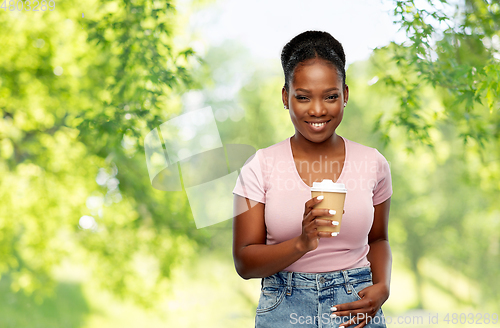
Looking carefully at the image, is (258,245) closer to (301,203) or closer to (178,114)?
(301,203)

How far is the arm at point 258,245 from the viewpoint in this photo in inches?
44.1

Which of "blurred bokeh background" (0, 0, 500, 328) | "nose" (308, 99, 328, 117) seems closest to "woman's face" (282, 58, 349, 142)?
"nose" (308, 99, 328, 117)

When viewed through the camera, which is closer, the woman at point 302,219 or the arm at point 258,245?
the arm at point 258,245

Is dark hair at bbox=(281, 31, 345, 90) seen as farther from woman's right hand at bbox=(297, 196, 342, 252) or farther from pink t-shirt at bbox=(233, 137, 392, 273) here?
woman's right hand at bbox=(297, 196, 342, 252)

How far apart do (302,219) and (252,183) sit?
0.62ft

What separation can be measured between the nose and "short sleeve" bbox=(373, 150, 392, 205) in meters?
0.28

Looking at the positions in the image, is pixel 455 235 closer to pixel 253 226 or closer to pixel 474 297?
pixel 474 297

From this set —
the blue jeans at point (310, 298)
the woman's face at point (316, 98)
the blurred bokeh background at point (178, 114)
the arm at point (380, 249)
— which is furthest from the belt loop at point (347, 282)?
the blurred bokeh background at point (178, 114)

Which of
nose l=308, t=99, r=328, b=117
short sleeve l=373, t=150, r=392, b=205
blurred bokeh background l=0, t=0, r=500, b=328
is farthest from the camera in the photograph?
blurred bokeh background l=0, t=0, r=500, b=328

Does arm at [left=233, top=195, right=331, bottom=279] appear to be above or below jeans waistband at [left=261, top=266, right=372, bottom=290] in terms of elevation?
above

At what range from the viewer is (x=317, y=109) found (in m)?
1.28

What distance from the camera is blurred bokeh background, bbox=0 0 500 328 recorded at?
11.8 ft

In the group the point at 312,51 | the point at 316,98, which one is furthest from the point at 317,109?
the point at 312,51

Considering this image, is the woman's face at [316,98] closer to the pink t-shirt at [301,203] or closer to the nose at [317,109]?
the nose at [317,109]
